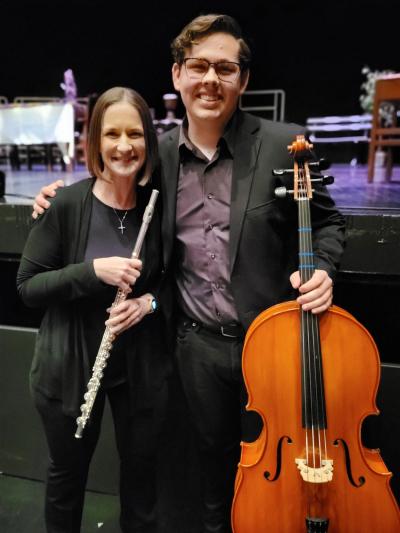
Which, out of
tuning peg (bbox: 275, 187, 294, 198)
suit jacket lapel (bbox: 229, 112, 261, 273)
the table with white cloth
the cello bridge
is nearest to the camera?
the cello bridge

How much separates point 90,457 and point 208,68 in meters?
1.12

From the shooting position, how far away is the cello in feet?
3.56

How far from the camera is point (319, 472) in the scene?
41.2 inches

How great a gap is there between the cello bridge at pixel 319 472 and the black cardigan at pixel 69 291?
0.48 m

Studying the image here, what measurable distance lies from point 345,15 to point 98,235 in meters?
6.29

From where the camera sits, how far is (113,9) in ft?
22.5

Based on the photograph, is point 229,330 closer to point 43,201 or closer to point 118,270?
point 118,270

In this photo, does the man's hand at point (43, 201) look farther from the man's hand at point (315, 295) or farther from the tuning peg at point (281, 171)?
the man's hand at point (315, 295)

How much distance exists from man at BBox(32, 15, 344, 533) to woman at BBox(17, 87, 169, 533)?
0.31 feet

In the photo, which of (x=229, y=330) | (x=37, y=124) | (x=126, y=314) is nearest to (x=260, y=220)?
(x=229, y=330)

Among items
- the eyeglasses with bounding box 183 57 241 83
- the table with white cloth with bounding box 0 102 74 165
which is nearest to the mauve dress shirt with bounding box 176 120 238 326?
the eyeglasses with bounding box 183 57 241 83

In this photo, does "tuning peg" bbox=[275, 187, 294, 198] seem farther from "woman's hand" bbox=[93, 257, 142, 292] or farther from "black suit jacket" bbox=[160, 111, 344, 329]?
"woman's hand" bbox=[93, 257, 142, 292]

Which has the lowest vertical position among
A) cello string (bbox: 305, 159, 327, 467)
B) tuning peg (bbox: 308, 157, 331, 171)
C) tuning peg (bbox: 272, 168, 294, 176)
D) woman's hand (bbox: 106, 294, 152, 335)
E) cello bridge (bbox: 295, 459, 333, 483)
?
cello bridge (bbox: 295, 459, 333, 483)

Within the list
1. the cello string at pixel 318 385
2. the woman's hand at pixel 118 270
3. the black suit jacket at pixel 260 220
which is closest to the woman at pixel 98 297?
the woman's hand at pixel 118 270
